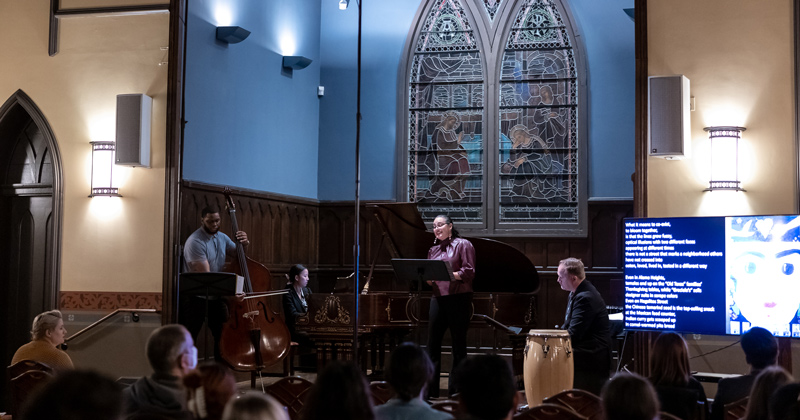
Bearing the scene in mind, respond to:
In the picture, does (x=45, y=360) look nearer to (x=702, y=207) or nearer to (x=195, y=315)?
(x=195, y=315)

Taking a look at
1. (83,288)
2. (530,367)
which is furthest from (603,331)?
(83,288)

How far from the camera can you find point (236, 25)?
8.83 meters

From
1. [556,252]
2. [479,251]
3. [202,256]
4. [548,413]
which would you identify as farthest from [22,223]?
[548,413]

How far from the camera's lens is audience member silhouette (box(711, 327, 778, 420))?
4.11 m

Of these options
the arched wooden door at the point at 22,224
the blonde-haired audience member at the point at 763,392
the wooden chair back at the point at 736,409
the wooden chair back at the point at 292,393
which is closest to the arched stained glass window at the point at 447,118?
the arched wooden door at the point at 22,224

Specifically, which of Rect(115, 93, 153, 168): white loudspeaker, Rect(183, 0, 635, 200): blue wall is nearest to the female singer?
Answer: Rect(115, 93, 153, 168): white loudspeaker

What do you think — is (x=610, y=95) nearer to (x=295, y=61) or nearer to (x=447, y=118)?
(x=447, y=118)

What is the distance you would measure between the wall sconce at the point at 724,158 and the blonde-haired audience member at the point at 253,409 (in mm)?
4686

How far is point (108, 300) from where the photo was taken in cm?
721

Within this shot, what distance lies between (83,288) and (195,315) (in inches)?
40.2

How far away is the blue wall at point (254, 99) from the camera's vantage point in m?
8.11

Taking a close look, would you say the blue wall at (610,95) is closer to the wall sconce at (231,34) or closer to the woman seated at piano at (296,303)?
the woman seated at piano at (296,303)

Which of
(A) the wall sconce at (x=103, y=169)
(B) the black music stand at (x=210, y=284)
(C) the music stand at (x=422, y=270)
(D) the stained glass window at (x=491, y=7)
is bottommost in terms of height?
(B) the black music stand at (x=210, y=284)

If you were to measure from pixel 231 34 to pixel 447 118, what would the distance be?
317cm
